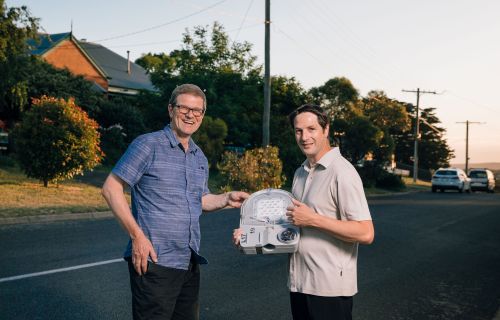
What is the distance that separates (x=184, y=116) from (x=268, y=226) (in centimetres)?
92

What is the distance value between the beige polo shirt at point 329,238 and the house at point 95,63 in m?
41.1

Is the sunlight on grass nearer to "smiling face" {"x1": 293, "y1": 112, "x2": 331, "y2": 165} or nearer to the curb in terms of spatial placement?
the curb

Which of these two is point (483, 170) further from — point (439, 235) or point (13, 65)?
point (13, 65)

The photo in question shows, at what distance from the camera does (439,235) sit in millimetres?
12531

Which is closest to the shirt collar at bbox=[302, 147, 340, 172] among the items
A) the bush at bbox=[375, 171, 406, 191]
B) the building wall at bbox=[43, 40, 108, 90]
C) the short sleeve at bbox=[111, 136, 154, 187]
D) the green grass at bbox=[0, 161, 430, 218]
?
the short sleeve at bbox=[111, 136, 154, 187]

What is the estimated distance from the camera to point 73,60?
1864 inches

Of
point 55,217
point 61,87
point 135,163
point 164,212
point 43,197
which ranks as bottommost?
point 55,217

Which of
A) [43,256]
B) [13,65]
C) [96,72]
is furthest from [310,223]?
[96,72]

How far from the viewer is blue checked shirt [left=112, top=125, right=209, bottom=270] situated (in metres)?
3.11

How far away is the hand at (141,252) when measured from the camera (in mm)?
2994

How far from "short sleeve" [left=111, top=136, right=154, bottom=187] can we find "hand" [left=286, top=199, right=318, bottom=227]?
3.03ft

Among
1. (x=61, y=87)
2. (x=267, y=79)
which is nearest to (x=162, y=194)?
(x=267, y=79)

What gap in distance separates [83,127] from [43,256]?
406 inches

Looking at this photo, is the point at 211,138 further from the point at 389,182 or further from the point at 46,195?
the point at 389,182
